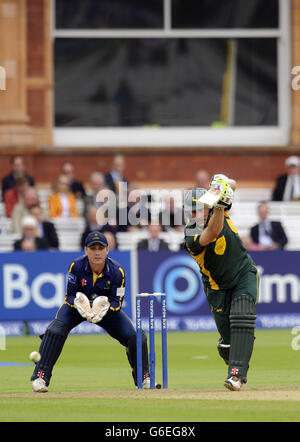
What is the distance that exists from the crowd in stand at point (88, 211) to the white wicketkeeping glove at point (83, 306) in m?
9.96

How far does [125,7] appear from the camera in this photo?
30641 millimetres

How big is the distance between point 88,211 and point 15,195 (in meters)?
1.69

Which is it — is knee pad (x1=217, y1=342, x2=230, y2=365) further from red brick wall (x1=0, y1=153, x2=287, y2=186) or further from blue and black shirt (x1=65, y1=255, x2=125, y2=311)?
red brick wall (x1=0, y1=153, x2=287, y2=186)

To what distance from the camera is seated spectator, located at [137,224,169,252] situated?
23891 millimetres

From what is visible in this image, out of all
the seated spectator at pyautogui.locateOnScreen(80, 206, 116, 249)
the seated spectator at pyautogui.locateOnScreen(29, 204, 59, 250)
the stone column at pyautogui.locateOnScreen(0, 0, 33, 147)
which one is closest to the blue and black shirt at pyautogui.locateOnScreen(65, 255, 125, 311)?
the seated spectator at pyautogui.locateOnScreen(80, 206, 116, 249)

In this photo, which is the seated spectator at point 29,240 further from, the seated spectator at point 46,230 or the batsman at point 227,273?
the batsman at point 227,273

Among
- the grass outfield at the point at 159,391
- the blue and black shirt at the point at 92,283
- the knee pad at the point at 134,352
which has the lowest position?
the grass outfield at the point at 159,391

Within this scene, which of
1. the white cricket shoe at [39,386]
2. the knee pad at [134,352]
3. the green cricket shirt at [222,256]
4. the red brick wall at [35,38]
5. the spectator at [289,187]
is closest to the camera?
the green cricket shirt at [222,256]

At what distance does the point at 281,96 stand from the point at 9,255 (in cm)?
1100

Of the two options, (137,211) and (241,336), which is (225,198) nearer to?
(241,336)

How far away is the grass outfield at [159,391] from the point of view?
A: 11.2 m

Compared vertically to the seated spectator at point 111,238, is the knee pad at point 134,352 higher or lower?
lower

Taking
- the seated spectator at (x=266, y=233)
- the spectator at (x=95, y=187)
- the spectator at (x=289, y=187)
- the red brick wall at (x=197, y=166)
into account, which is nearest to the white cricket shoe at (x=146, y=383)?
the seated spectator at (x=266, y=233)
